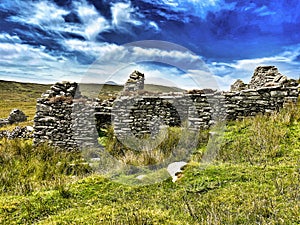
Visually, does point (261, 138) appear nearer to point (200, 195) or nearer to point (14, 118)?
point (200, 195)

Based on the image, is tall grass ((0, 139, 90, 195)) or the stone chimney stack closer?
tall grass ((0, 139, 90, 195))

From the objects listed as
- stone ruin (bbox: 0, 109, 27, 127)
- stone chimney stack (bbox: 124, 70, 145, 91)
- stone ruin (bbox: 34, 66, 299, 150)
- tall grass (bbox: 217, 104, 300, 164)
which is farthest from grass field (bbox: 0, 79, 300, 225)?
stone ruin (bbox: 0, 109, 27, 127)

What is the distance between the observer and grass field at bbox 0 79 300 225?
164 inches

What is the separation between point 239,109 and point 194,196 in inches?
323

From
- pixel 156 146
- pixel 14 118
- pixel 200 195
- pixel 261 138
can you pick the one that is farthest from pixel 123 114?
pixel 14 118

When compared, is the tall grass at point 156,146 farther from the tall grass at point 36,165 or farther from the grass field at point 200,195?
the tall grass at point 36,165

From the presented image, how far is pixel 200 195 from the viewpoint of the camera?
5.21 meters

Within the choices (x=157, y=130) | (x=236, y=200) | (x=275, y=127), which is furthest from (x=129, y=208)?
(x=157, y=130)

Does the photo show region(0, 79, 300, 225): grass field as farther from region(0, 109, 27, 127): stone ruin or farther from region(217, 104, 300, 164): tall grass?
region(0, 109, 27, 127): stone ruin

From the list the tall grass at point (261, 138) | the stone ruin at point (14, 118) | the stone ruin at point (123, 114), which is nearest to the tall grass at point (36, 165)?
the stone ruin at point (123, 114)

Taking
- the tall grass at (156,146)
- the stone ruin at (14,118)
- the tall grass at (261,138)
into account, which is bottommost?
the stone ruin at (14,118)

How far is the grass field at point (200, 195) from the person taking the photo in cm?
417

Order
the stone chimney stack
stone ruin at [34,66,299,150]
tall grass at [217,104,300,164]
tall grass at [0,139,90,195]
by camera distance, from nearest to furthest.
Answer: tall grass at [217,104,300,164] → tall grass at [0,139,90,195] → stone ruin at [34,66,299,150] → the stone chimney stack

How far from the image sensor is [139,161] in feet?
29.1
